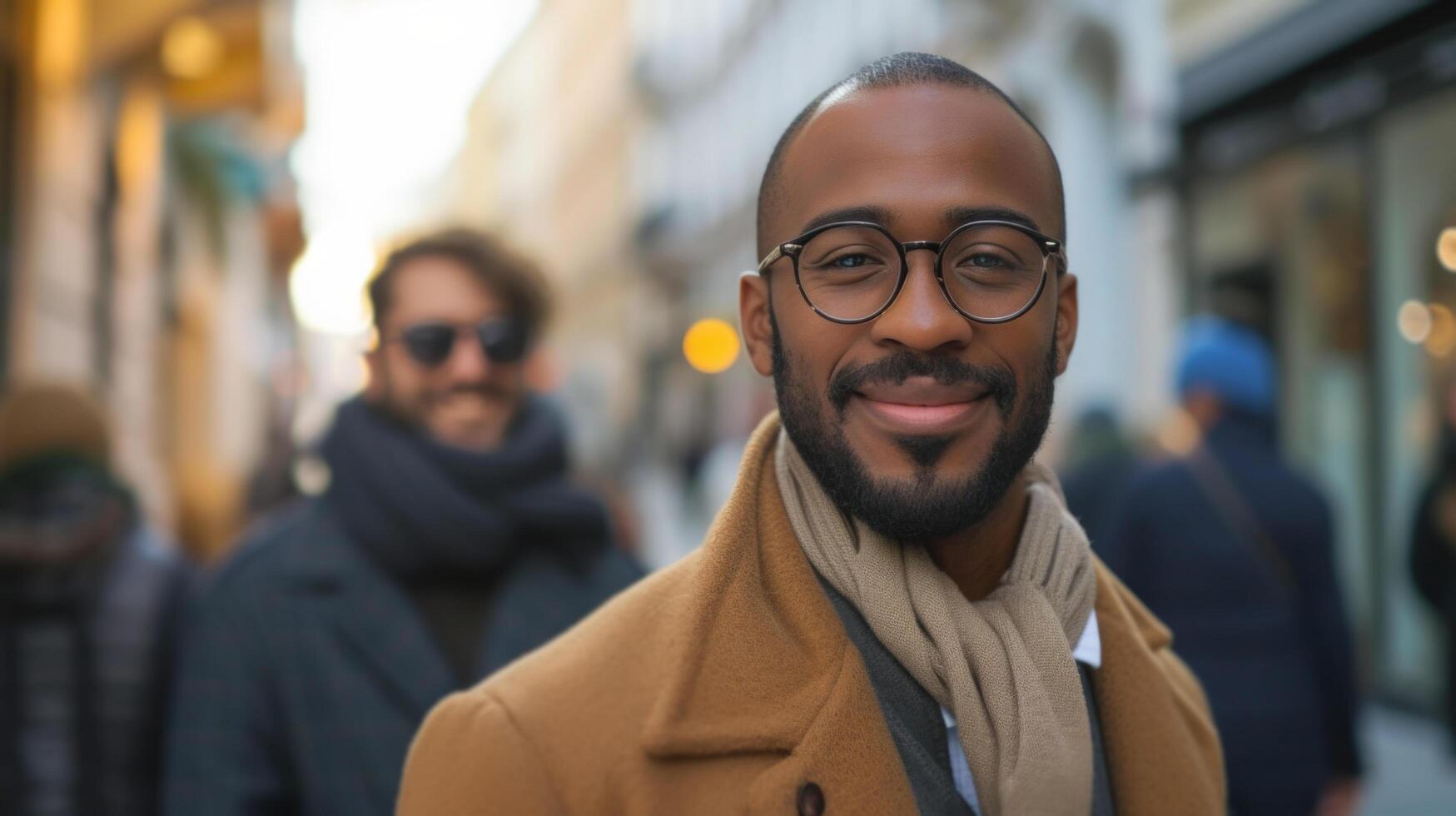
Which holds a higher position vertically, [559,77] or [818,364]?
[559,77]

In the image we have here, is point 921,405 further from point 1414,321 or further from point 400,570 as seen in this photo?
point 1414,321

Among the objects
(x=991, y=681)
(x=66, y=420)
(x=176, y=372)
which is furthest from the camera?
(x=176, y=372)

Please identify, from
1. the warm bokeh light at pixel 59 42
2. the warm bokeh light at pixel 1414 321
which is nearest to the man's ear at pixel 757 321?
the warm bokeh light at pixel 1414 321

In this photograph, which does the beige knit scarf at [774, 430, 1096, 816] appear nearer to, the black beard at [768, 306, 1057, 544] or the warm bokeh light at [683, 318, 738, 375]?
the black beard at [768, 306, 1057, 544]

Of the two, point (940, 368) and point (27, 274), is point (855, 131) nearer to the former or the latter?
point (940, 368)

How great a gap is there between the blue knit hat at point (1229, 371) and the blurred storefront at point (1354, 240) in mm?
3112

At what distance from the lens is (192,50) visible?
12484 millimetres

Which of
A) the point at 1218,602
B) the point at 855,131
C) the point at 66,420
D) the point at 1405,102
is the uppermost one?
the point at 1405,102

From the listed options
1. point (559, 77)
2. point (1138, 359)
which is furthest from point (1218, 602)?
point (559, 77)

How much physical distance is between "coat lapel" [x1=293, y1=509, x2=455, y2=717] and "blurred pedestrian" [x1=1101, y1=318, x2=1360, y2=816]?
2.38 metres

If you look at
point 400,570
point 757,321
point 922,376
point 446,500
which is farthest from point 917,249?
point 400,570

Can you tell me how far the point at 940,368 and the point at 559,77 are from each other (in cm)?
5705

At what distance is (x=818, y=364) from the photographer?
1617mm

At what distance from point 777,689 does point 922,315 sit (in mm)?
444
